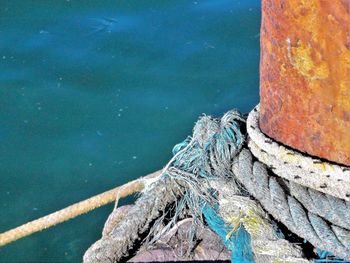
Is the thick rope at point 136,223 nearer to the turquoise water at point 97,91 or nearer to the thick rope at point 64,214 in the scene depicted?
the thick rope at point 64,214

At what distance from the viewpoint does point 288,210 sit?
1568 millimetres

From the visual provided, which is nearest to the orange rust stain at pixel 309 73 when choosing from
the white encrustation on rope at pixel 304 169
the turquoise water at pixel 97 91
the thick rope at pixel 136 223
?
the white encrustation on rope at pixel 304 169

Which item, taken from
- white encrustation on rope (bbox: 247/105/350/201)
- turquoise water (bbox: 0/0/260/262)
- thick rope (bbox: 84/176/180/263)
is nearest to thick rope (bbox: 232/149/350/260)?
white encrustation on rope (bbox: 247/105/350/201)

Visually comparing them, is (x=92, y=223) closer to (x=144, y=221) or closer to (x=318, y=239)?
(x=144, y=221)

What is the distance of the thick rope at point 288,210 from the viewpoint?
150 centimetres

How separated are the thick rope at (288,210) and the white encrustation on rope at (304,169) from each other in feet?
0.11

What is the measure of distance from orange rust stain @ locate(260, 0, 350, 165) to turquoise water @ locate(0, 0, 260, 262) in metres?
1.43

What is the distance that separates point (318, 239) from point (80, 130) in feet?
6.36

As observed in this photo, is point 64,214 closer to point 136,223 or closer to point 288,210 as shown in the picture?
point 136,223

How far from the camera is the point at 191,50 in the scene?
376 centimetres

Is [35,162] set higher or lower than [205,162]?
lower

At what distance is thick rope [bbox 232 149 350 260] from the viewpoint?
150cm

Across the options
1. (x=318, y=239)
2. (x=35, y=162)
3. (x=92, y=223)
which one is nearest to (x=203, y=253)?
(x=318, y=239)

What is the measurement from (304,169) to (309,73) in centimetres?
22
